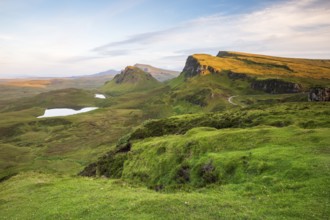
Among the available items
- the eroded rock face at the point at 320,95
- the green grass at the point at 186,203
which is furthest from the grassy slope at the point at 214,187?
the eroded rock face at the point at 320,95

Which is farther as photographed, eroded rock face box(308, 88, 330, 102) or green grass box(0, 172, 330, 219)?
eroded rock face box(308, 88, 330, 102)

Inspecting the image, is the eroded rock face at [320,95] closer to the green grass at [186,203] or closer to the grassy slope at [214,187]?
the grassy slope at [214,187]

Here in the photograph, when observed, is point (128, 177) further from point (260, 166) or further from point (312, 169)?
point (312, 169)

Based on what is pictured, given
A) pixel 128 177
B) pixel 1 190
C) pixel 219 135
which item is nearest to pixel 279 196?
pixel 219 135

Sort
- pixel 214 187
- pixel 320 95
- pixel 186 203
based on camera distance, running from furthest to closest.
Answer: pixel 320 95 < pixel 214 187 < pixel 186 203

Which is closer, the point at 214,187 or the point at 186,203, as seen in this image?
the point at 186,203

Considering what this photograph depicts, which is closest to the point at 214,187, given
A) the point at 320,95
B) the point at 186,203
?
the point at 186,203

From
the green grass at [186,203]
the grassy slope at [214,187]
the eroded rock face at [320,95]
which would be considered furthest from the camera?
the eroded rock face at [320,95]

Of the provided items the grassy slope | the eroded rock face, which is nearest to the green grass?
the grassy slope

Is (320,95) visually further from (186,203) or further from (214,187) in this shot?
(186,203)

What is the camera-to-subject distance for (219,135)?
2274 inches

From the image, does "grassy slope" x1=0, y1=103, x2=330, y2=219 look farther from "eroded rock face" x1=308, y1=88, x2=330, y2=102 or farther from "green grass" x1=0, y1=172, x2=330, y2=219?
"eroded rock face" x1=308, y1=88, x2=330, y2=102

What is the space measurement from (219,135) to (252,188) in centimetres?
2448

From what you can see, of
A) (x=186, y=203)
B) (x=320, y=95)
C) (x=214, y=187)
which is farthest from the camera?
(x=320, y=95)
